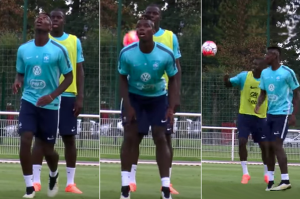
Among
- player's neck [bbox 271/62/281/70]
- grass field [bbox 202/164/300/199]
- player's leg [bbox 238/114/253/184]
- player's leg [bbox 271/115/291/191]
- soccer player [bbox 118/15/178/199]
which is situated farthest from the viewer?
player's leg [bbox 238/114/253/184]

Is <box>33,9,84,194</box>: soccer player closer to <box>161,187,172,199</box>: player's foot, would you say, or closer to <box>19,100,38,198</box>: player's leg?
<box>19,100,38,198</box>: player's leg

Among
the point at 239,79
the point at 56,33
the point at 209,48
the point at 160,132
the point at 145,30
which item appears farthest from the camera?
the point at 239,79

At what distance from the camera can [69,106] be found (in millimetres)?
6273

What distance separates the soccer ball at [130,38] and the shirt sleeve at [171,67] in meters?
0.29

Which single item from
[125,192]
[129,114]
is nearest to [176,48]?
[129,114]

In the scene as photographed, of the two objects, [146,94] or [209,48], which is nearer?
[146,94]

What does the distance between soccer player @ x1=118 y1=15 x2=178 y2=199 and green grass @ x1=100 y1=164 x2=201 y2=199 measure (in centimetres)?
12

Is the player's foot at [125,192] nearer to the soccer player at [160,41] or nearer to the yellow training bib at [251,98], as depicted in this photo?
the soccer player at [160,41]

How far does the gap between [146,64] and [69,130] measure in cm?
161

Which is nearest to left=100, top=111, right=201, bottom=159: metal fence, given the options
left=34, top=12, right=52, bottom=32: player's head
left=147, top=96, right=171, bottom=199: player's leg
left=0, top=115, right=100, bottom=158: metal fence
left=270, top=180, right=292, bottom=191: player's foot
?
left=147, top=96, right=171, bottom=199: player's leg

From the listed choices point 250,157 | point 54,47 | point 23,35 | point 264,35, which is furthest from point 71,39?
point 250,157

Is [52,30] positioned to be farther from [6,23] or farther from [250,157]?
[250,157]

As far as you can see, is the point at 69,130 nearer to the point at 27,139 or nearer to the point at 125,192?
the point at 27,139

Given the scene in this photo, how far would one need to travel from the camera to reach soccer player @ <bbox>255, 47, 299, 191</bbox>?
25.9 ft
